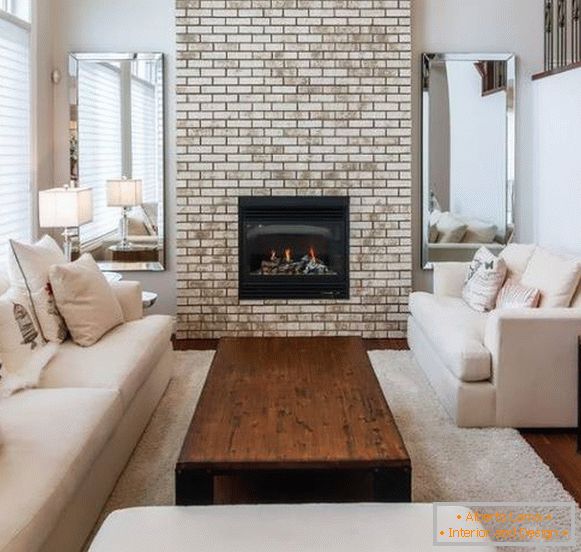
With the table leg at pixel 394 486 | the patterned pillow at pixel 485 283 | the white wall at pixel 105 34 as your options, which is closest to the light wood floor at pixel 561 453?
the table leg at pixel 394 486

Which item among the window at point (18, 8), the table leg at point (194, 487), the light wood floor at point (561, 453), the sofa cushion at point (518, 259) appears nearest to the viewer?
the table leg at point (194, 487)

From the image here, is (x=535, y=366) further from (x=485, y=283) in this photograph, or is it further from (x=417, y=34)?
(x=417, y=34)

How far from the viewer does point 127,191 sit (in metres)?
6.03

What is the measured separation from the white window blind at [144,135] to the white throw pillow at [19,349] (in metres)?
2.69

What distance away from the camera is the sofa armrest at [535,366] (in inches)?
151

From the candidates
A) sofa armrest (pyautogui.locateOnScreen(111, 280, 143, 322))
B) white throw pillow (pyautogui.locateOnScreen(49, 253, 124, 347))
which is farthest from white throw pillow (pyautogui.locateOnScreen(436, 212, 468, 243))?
white throw pillow (pyautogui.locateOnScreen(49, 253, 124, 347))

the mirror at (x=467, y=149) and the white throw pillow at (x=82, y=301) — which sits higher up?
the mirror at (x=467, y=149)

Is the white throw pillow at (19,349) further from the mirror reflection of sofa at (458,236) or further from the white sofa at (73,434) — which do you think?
the mirror reflection of sofa at (458,236)

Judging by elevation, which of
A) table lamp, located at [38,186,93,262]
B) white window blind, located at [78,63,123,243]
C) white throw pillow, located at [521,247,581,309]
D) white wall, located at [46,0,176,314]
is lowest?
white throw pillow, located at [521,247,581,309]

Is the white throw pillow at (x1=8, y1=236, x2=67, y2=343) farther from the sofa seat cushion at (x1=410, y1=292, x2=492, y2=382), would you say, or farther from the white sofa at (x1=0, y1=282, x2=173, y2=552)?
the sofa seat cushion at (x1=410, y1=292, x2=492, y2=382)

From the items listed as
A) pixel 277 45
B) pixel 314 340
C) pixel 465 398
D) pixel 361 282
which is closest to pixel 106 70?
pixel 277 45

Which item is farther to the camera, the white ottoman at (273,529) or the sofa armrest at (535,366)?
the sofa armrest at (535,366)

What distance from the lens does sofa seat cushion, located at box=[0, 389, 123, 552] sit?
201 cm

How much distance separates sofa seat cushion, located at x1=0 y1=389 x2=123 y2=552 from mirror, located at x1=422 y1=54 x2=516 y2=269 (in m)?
3.74
